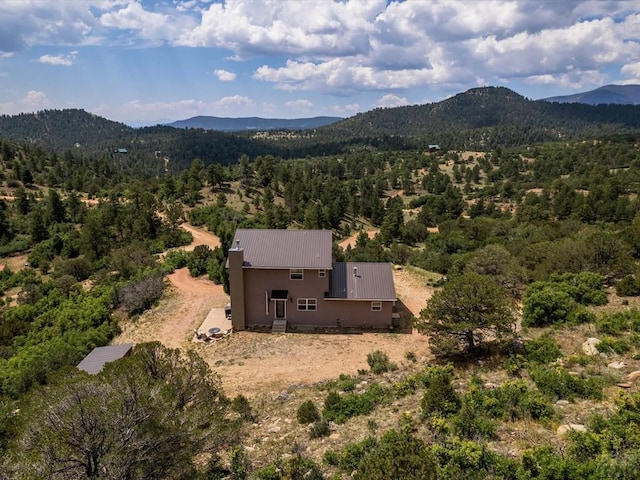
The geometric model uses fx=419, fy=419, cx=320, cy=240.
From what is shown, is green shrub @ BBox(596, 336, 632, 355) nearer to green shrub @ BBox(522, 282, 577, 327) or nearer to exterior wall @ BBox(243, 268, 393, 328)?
green shrub @ BBox(522, 282, 577, 327)

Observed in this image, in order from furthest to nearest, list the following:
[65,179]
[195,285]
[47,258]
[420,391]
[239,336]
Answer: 1. [65,179]
2. [47,258]
3. [195,285]
4. [239,336]
5. [420,391]

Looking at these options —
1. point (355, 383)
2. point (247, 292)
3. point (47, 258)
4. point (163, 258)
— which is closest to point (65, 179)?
point (47, 258)

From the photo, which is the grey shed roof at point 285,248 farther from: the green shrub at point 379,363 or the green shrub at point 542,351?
the green shrub at point 542,351

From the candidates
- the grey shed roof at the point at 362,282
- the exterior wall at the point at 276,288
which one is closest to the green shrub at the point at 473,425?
the grey shed roof at the point at 362,282

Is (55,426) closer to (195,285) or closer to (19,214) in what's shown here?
(195,285)

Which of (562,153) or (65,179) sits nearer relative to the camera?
(65,179)

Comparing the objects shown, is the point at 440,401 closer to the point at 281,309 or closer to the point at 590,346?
the point at 590,346

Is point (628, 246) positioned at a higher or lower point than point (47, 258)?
higher
